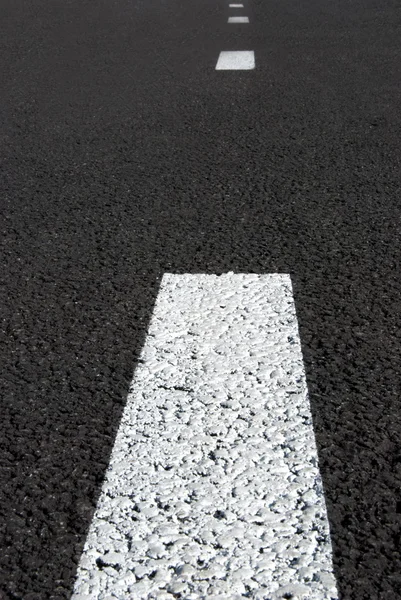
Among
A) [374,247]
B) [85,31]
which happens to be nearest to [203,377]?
[374,247]

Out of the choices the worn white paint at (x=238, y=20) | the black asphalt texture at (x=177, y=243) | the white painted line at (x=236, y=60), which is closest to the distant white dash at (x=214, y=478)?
the black asphalt texture at (x=177, y=243)

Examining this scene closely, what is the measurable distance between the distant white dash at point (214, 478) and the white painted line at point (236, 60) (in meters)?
4.76

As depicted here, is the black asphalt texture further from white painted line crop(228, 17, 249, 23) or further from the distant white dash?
white painted line crop(228, 17, 249, 23)

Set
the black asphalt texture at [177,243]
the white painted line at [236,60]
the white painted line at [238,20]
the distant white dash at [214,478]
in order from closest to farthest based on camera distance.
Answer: the distant white dash at [214,478], the black asphalt texture at [177,243], the white painted line at [236,60], the white painted line at [238,20]

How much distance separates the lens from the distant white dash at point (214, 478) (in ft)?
5.85

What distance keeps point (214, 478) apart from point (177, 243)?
5.25 ft

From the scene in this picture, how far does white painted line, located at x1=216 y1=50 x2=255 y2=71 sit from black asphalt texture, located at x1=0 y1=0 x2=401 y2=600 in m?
0.09

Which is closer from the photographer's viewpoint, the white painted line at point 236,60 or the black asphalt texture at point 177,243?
the black asphalt texture at point 177,243

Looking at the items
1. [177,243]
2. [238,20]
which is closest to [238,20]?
[238,20]

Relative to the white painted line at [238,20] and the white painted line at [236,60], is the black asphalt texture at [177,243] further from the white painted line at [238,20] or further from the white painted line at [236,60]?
the white painted line at [238,20]

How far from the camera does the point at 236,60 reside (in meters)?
7.68

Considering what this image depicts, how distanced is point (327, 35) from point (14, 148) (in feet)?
15.5

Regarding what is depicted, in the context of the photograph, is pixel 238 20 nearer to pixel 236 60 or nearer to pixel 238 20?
pixel 238 20

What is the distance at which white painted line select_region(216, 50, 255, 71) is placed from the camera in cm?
734
